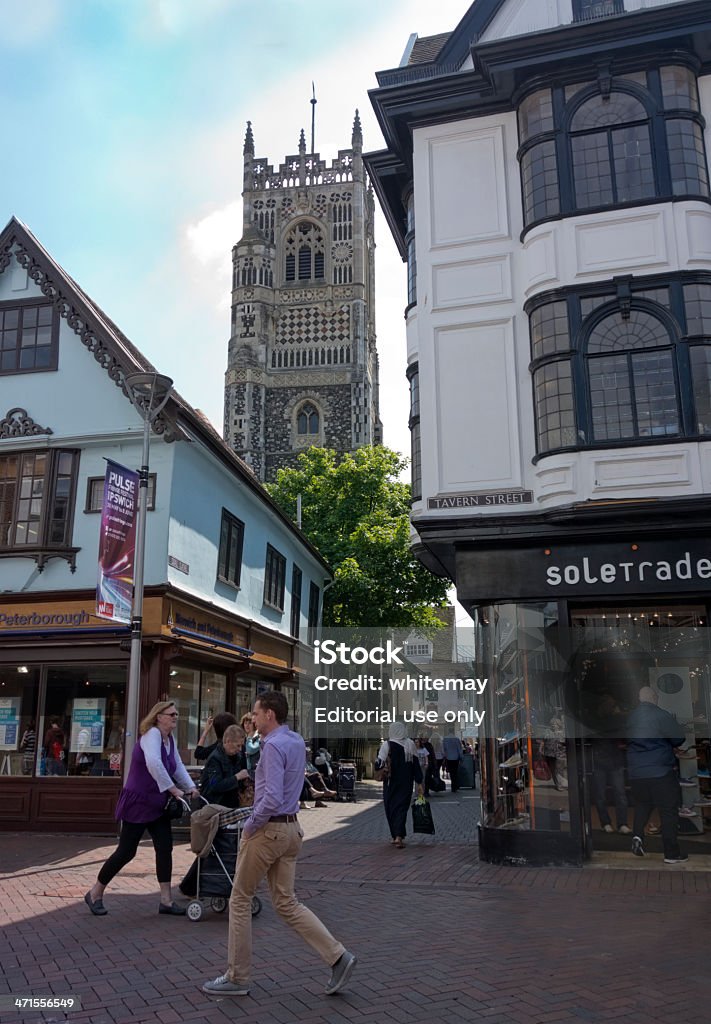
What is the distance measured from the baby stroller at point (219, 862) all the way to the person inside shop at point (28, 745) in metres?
8.44

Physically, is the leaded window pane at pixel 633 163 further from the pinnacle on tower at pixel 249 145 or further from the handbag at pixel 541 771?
the pinnacle on tower at pixel 249 145

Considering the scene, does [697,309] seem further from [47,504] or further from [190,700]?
[47,504]

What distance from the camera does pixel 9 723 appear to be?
15.9 meters

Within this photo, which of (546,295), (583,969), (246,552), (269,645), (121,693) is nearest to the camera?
(583,969)

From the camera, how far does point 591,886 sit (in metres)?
9.90

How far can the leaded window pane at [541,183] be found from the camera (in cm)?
1286

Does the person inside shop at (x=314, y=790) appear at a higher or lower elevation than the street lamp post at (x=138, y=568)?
lower

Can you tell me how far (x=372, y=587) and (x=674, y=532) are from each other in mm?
21526

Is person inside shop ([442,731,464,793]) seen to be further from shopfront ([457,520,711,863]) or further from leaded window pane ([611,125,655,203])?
leaded window pane ([611,125,655,203])

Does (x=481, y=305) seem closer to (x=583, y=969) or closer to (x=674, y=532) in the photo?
(x=674, y=532)

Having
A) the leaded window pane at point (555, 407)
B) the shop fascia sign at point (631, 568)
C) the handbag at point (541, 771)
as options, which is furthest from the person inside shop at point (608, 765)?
the leaded window pane at point (555, 407)

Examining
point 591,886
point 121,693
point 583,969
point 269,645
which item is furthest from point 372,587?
point 583,969

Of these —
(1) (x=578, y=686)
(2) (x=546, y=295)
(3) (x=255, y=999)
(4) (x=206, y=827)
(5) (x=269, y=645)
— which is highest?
(2) (x=546, y=295)

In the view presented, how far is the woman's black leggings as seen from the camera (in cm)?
802
